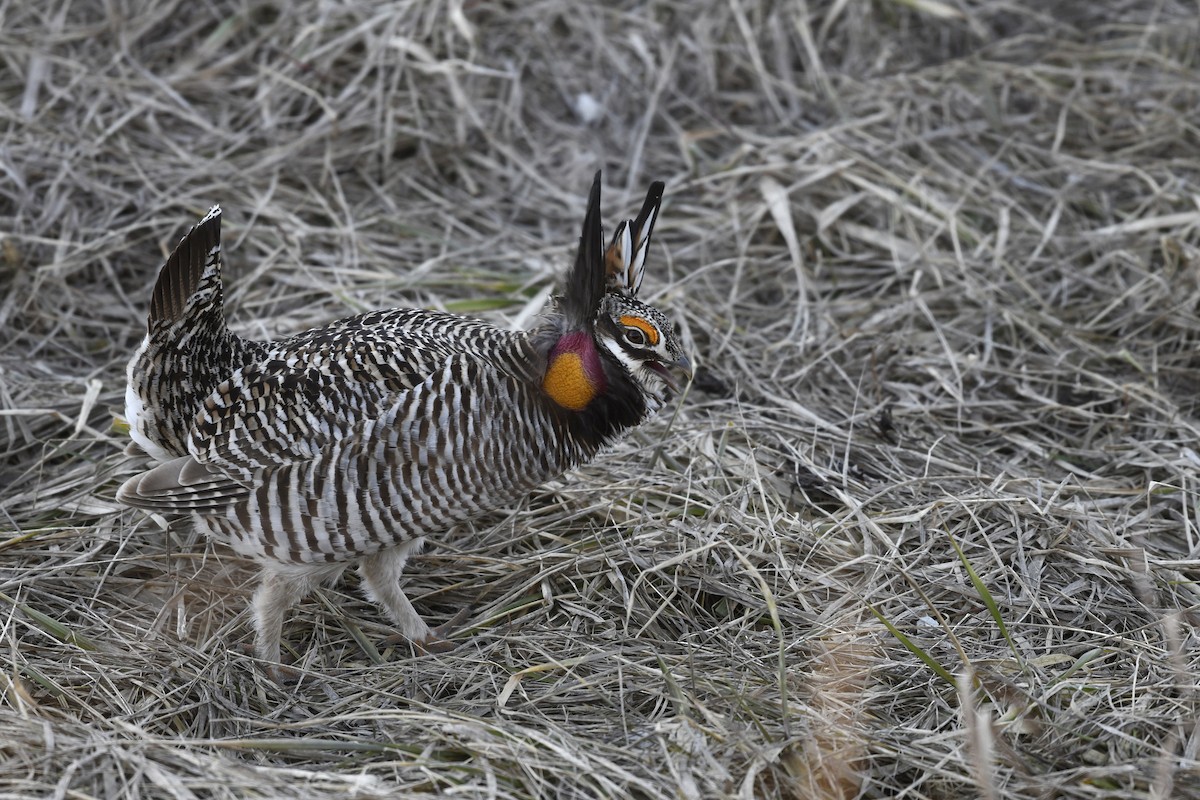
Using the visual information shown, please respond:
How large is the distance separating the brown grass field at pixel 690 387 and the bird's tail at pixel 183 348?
1.79 ft

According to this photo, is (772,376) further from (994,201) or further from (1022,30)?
(1022,30)

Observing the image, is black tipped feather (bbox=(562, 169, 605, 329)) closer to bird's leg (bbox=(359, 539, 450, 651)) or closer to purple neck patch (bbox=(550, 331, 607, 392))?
purple neck patch (bbox=(550, 331, 607, 392))

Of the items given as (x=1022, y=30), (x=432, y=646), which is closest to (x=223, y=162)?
(x=432, y=646)

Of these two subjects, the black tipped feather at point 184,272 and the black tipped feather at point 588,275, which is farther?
the black tipped feather at point 588,275

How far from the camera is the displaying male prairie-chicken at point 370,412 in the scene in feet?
10.9

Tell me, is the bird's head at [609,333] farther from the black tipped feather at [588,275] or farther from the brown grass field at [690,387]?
the brown grass field at [690,387]

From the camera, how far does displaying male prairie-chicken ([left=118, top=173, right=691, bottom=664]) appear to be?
3.31 m

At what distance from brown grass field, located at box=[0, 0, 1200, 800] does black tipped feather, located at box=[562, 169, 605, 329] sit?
73 centimetres

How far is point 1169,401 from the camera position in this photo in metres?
4.43

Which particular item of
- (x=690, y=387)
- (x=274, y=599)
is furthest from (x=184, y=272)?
(x=690, y=387)

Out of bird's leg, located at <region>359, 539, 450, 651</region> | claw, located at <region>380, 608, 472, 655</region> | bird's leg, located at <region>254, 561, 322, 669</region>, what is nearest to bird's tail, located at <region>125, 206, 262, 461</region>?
bird's leg, located at <region>254, 561, 322, 669</region>

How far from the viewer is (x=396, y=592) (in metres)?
3.67

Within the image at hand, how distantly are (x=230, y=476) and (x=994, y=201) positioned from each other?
3.74 metres

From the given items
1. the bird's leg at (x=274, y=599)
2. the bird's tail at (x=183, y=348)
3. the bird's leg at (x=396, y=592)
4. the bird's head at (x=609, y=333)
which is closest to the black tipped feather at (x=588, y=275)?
the bird's head at (x=609, y=333)
